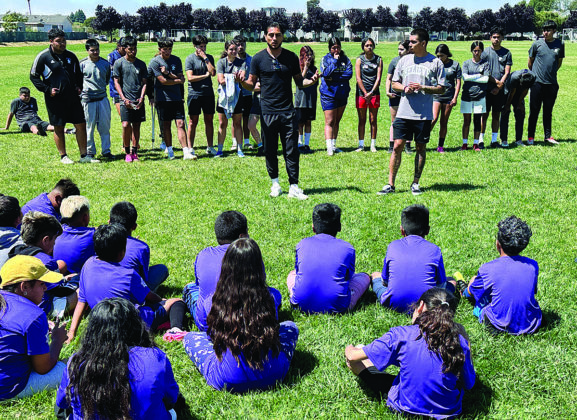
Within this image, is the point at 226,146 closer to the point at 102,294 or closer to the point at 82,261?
the point at 82,261

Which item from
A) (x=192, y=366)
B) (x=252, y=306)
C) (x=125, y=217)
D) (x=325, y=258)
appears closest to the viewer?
(x=252, y=306)

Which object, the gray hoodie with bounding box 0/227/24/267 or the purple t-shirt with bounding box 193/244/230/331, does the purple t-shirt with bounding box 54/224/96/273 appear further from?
the purple t-shirt with bounding box 193/244/230/331

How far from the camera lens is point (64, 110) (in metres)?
10.2

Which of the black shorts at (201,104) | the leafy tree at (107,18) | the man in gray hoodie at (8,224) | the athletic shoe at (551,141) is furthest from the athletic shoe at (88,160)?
the leafy tree at (107,18)

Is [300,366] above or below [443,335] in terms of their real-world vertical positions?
below

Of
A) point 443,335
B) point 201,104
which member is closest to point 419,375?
point 443,335

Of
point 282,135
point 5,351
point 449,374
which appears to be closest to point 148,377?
point 5,351

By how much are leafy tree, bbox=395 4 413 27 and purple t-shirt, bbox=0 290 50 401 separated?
362ft

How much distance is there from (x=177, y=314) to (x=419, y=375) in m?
2.31

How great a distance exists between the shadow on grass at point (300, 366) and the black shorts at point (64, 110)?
791cm

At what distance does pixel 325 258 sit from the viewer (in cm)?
477

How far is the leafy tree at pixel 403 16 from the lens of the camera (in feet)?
343

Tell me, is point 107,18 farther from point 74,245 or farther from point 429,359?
point 429,359

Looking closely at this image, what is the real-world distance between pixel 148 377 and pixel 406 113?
6187 mm
